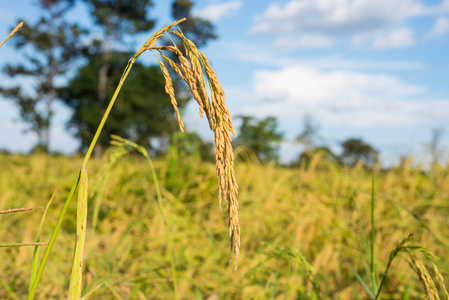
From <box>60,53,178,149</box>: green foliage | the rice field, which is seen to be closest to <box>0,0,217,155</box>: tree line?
<box>60,53,178,149</box>: green foliage

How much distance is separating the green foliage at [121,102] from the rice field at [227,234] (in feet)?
66.1

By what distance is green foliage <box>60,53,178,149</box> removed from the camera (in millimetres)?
23984

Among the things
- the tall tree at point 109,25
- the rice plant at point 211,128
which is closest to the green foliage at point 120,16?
the tall tree at point 109,25

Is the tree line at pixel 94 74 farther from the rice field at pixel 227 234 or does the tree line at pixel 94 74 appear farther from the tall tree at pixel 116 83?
the rice field at pixel 227 234

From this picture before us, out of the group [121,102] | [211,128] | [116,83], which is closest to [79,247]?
[211,128]

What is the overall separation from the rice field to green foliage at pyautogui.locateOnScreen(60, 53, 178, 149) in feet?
66.1

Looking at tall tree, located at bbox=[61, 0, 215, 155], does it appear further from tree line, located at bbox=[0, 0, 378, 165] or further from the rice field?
the rice field

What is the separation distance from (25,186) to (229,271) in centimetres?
255

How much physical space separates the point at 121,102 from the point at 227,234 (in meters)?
21.9

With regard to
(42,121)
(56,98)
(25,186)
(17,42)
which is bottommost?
(25,186)

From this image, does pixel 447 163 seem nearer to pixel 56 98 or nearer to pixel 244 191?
pixel 244 191

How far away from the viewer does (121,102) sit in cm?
2333

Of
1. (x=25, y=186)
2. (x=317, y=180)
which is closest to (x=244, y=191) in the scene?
(x=317, y=180)

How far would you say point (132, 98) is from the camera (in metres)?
24.3
